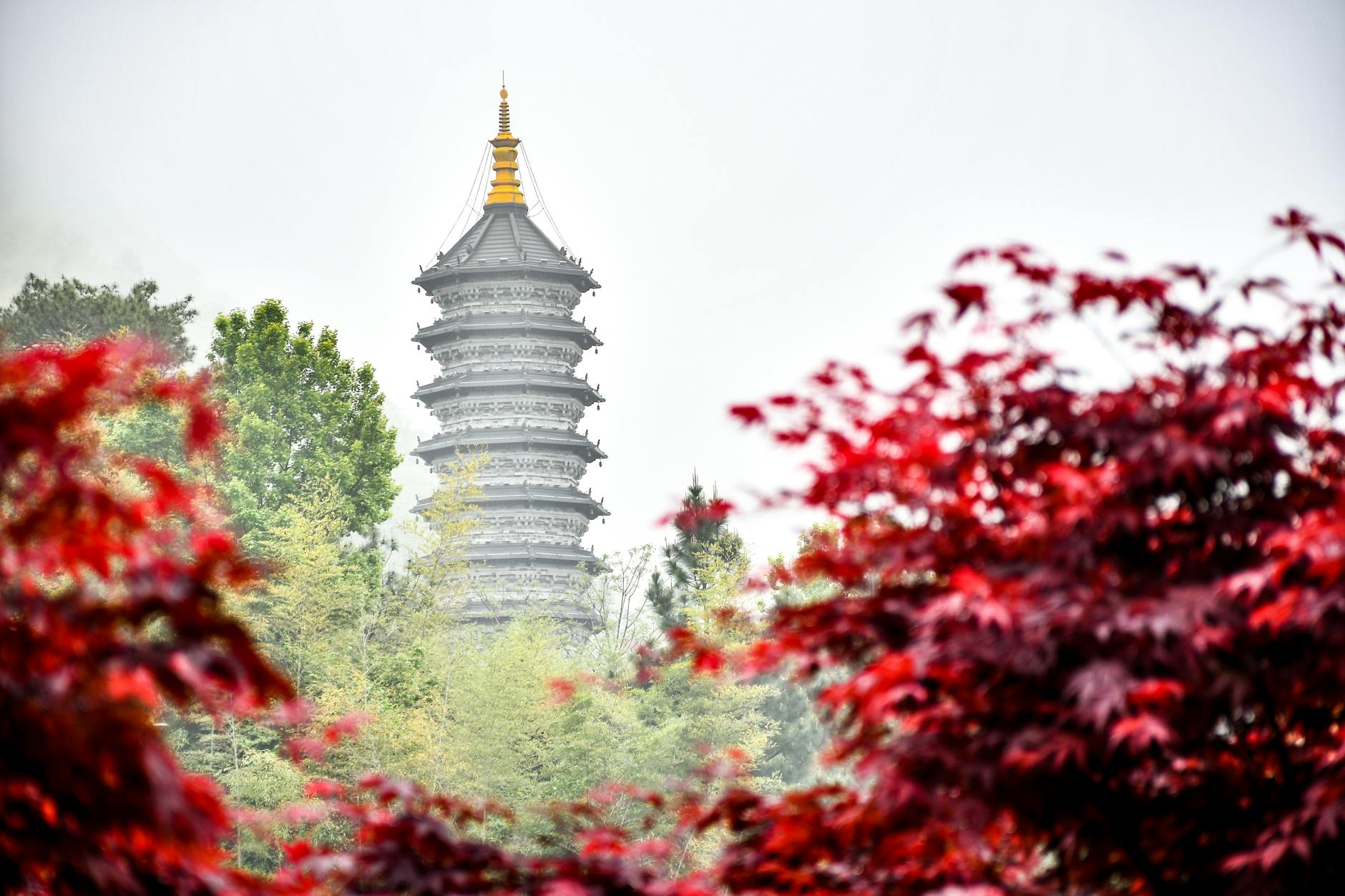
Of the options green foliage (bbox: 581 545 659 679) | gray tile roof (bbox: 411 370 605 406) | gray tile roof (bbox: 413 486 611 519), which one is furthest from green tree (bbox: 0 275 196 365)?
green foliage (bbox: 581 545 659 679)

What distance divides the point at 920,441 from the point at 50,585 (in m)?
26.3

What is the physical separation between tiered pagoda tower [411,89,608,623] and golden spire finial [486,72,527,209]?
1.03m

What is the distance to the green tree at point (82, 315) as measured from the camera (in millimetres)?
44906

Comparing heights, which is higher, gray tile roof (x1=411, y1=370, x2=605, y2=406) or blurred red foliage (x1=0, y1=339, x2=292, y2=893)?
gray tile roof (x1=411, y1=370, x2=605, y2=406)

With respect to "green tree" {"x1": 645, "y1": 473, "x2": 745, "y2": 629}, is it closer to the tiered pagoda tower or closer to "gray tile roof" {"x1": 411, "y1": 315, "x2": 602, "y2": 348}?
the tiered pagoda tower

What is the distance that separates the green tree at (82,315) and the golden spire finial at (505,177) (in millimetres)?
9699

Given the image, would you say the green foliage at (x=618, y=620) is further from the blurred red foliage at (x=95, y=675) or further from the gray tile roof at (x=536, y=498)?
the blurred red foliage at (x=95, y=675)

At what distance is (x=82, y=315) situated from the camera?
151 feet

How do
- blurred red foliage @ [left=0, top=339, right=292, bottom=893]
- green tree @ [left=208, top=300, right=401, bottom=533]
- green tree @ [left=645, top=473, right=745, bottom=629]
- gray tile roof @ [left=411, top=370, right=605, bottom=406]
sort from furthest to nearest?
gray tile roof @ [left=411, top=370, right=605, bottom=406]
green tree @ [left=208, top=300, right=401, bottom=533]
green tree @ [left=645, top=473, right=745, bottom=629]
blurred red foliage @ [left=0, top=339, right=292, bottom=893]

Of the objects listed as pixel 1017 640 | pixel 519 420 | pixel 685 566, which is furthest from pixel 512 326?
pixel 1017 640

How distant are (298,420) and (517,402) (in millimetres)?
7292

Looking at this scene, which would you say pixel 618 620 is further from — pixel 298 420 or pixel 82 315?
pixel 82 315

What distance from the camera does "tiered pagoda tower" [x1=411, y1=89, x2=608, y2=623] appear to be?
41.9 m

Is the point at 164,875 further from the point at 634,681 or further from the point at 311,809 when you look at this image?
the point at 634,681
